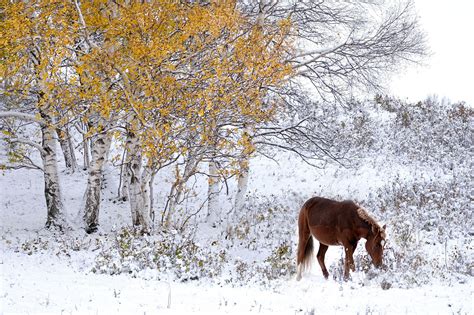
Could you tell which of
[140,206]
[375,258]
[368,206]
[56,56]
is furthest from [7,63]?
[368,206]

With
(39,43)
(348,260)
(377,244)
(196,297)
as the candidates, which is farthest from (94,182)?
(377,244)

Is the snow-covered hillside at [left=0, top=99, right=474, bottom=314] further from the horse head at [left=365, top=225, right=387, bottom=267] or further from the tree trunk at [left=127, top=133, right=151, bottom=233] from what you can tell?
the tree trunk at [left=127, top=133, right=151, bottom=233]

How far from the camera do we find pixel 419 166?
17844mm

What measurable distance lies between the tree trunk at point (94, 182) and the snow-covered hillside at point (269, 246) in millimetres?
316

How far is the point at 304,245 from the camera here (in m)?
9.54

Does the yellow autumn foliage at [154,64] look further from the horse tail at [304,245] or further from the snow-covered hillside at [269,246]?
the snow-covered hillside at [269,246]

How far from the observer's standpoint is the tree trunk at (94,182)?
12.2 metres

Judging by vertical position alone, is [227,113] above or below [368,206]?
above

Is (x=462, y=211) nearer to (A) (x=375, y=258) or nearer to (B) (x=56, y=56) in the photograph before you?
(A) (x=375, y=258)

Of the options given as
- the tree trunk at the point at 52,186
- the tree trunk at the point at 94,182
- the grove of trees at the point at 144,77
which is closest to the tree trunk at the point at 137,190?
the grove of trees at the point at 144,77

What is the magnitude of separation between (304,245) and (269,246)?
8.95 ft

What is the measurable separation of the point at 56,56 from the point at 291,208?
8342 mm

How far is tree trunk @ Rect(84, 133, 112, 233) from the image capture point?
12234mm

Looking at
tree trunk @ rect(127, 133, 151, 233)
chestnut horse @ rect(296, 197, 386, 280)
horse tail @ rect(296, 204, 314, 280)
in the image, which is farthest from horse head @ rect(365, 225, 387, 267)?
tree trunk @ rect(127, 133, 151, 233)
